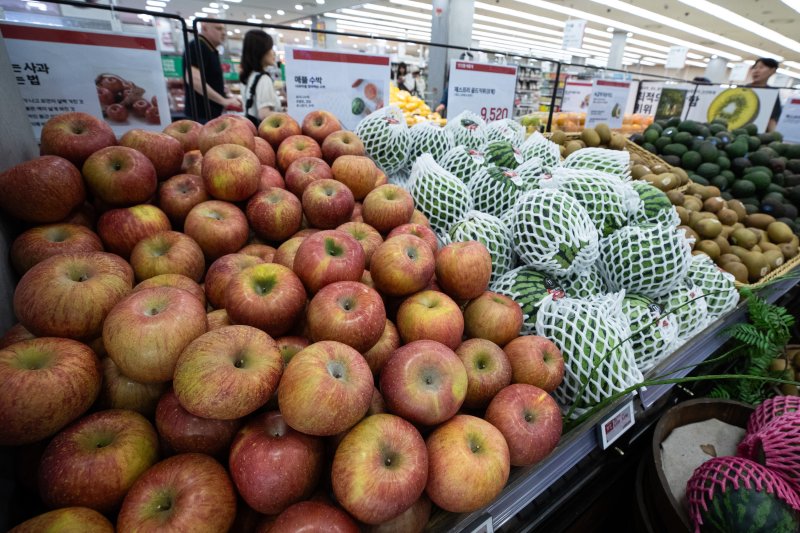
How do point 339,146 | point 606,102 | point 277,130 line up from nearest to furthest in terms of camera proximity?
1. point 339,146
2. point 277,130
3. point 606,102

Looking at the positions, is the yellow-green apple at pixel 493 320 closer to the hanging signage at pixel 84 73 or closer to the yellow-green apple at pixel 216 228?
the yellow-green apple at pixel 216 228

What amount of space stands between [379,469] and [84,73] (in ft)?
7.27

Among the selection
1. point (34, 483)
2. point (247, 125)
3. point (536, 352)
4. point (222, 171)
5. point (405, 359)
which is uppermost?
point (247, 125)

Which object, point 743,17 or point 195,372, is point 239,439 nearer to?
point 195,372

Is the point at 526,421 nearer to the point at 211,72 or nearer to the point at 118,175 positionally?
the point at 118,175

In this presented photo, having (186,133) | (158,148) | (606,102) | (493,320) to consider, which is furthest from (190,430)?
(606,102)

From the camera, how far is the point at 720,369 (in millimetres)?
2420

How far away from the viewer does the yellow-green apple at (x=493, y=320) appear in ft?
4.66

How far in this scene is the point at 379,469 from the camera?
0.88 meters

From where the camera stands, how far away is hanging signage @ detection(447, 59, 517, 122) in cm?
327

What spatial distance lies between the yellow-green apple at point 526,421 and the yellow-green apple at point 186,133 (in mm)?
1774

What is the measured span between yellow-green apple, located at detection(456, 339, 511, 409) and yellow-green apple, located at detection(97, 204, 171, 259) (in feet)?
3.93

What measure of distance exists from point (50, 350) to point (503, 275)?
159cm

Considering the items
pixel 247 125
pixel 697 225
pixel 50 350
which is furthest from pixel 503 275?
pixel 697 225
